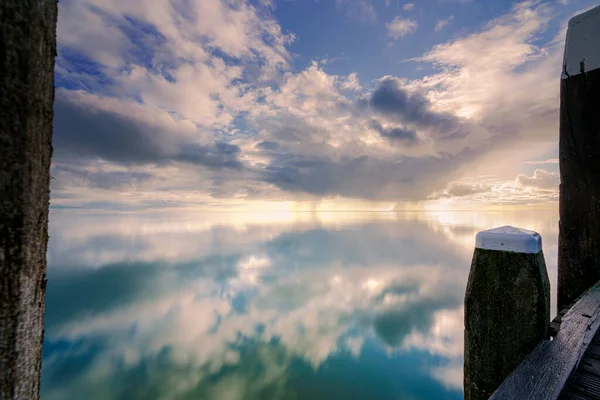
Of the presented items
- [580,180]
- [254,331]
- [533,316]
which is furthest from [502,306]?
[254,331]

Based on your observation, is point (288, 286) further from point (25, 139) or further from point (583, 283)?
point (25, 139)

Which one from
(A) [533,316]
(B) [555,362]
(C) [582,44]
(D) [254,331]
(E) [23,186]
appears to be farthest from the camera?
(D) [254,331]

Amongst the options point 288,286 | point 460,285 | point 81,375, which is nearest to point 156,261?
point 288,286

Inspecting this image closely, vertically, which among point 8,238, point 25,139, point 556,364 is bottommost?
point 556,364

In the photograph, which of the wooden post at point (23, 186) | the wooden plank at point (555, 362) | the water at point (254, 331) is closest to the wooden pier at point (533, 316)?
the wooden plank at point (555, 362)

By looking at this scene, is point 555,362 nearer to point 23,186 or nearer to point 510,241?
point 510,241

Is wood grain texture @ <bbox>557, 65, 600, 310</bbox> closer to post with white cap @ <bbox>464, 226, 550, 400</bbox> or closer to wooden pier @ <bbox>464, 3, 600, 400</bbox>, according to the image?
wooden pier @ <bbox>464, 3, 600, 400</bbox>

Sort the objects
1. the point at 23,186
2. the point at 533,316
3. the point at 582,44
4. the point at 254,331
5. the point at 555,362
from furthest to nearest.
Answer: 1. the point at 254,331
2. the point at 582,44
3. the point at 533,316
4. the point at 555,362
5. the point at 23,186

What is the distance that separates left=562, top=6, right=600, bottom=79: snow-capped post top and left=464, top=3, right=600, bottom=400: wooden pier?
1 centimetres

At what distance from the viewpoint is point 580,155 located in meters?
3.22

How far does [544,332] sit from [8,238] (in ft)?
10.1

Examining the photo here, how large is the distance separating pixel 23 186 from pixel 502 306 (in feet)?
9.46

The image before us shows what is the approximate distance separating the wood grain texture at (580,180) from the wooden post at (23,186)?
15.8 feet

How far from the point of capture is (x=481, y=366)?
2100 millimetres
